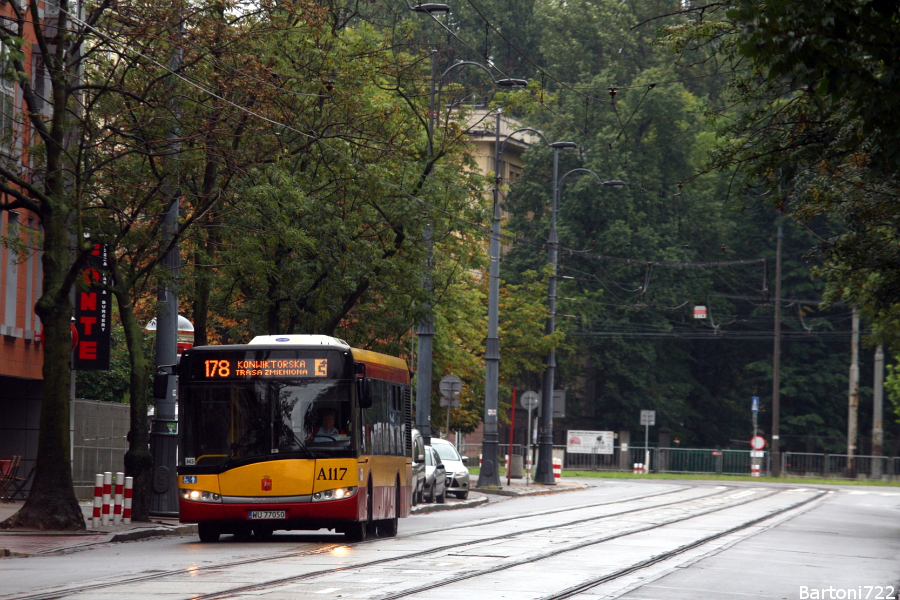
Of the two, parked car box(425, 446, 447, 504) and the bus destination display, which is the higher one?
the bus destination display

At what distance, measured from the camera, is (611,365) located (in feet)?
224

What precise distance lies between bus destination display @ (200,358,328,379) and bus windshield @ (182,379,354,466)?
11cm

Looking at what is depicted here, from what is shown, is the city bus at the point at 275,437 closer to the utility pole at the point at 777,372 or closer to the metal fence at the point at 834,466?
the utility pole at the point at 777,372

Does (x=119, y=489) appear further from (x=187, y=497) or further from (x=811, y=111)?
(x=811, y=111)

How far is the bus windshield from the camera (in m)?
18.3

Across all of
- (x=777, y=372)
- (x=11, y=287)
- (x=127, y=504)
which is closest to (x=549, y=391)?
(x=777, y=372)

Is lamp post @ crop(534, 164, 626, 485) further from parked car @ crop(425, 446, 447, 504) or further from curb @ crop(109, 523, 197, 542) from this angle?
curb @ crop(109, 523, 197, 542)

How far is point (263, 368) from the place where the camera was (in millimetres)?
18641

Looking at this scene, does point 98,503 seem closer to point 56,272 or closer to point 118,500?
point 118,500

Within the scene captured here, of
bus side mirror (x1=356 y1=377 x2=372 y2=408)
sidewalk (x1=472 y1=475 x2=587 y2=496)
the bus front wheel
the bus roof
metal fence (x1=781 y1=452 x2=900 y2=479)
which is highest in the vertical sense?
the bus roof

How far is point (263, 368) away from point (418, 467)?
40.8ft

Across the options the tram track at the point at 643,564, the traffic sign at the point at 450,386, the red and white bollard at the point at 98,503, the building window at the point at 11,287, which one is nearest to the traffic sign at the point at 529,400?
the traffic sign at the point at 450,386

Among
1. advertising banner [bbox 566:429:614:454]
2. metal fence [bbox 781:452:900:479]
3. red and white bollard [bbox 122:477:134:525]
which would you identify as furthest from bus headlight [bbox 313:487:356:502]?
metal fence [bbox 781:452:900:479]

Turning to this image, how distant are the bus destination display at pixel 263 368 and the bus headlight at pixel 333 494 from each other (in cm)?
154
